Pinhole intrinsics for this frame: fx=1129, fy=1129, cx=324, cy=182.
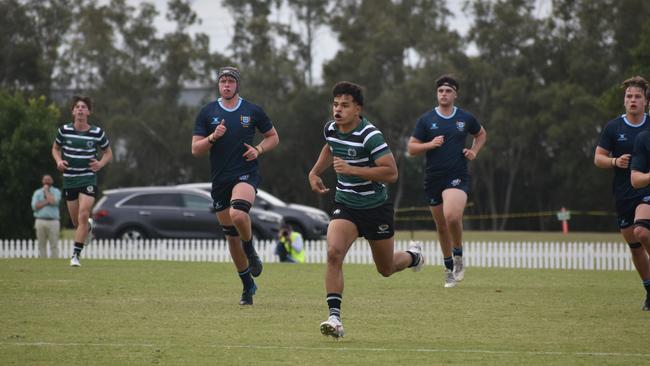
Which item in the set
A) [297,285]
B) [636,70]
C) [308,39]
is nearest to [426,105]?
[308,39]

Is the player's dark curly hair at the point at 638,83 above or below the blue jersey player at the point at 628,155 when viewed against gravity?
above

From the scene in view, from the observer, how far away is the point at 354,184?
1075 cm

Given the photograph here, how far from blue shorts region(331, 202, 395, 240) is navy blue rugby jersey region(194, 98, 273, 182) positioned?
2.90 meters

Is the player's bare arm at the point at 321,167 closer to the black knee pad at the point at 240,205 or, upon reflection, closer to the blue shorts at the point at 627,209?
the black knee pad at the point at 240,205

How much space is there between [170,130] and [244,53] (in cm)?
749

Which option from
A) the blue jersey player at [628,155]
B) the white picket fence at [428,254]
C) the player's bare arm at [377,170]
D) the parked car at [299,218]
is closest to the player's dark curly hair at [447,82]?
the blue jersey player at [628,155]

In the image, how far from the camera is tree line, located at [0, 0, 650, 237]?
65688 millimetres

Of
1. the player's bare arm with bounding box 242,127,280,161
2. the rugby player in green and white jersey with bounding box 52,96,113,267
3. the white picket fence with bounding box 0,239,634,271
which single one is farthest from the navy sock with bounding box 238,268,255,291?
the white picket fence with bounding box 0,239,634,271

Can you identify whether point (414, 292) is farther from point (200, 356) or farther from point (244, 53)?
point (244, 53)

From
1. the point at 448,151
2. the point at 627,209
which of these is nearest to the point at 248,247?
the point at 448,151

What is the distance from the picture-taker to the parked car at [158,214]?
32.7 m

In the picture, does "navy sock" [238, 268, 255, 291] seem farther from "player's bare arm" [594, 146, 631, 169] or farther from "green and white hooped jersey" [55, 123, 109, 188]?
"green and white hooped jersey" [55, 123, 109, 188]

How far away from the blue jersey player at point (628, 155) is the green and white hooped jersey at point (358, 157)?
360 cm

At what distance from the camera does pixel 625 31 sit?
63.1 m
